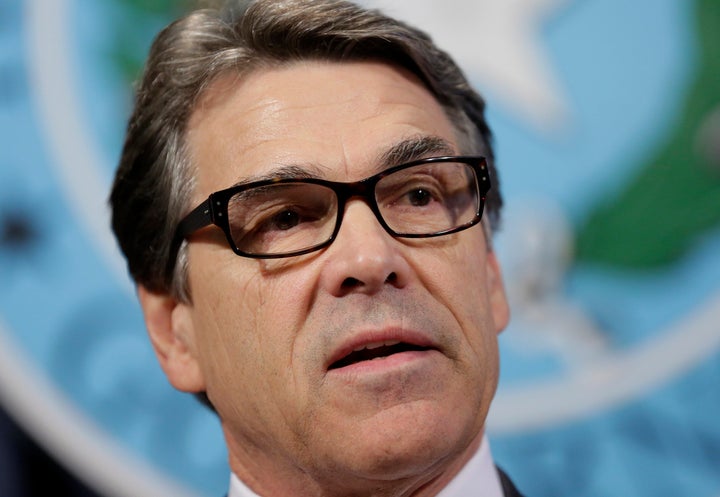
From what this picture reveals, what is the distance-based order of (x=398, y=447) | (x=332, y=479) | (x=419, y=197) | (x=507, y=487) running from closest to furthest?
(x=398, y=447) → (x=332, y=479) → (x=419, y=197) → (x=507, y=487)

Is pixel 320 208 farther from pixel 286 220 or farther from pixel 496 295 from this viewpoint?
pixel 496 295

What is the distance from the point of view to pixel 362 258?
1194 millimetres

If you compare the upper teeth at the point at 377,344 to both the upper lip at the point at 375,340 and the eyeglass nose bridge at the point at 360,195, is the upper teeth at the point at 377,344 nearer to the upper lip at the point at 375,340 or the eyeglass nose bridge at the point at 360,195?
the upper lip at the point at 375,340

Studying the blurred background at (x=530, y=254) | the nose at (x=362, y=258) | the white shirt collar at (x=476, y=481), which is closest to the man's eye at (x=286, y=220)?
the nose at (x=362, y=258)

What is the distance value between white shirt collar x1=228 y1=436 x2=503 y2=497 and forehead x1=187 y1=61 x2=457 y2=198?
51 cm

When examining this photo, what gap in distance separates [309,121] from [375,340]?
0.38m

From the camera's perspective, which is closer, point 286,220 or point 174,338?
point 286,220

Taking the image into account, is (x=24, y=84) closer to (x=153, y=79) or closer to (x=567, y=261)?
(x=153, y=79)

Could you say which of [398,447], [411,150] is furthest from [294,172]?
[398,447]

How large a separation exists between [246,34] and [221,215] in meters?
0.35

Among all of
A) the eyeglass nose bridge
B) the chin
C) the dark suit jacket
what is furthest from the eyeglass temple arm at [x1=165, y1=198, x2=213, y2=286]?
the dark suit jacket

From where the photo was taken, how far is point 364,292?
3.95 ft

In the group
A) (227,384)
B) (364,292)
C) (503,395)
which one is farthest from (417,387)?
(503,395)

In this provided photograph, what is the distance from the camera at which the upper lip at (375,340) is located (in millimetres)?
1182
